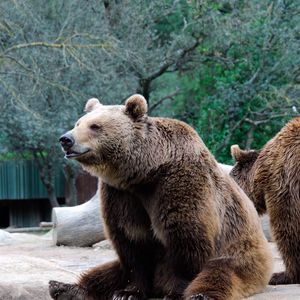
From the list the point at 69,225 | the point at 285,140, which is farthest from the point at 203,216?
the point at 69,225

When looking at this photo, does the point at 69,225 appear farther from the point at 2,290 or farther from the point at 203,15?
the point at 203,15

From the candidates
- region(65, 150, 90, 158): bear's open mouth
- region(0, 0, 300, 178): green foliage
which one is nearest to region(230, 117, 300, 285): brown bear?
region(65, 150, 90, 158): bear's open mouth

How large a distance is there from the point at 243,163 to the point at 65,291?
229cm

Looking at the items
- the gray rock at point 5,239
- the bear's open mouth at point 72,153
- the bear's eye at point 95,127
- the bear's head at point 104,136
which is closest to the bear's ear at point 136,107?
the bear's head at point 104,136

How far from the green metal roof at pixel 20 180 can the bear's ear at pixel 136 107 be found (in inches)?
739

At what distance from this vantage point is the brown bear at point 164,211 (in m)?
4.79

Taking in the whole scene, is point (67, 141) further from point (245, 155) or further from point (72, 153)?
point (245, 155)

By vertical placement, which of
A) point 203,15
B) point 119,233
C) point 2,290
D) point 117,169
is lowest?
point 2,290

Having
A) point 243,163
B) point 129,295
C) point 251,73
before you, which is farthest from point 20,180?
point 129,295

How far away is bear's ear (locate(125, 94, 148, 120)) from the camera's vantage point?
4949 millimetres

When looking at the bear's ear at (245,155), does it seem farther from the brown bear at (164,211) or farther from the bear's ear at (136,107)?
the bear's ear at (136,107)

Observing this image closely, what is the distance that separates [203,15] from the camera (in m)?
19.9

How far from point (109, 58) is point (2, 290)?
14.6 meters

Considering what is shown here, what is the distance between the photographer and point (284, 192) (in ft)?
19.5
